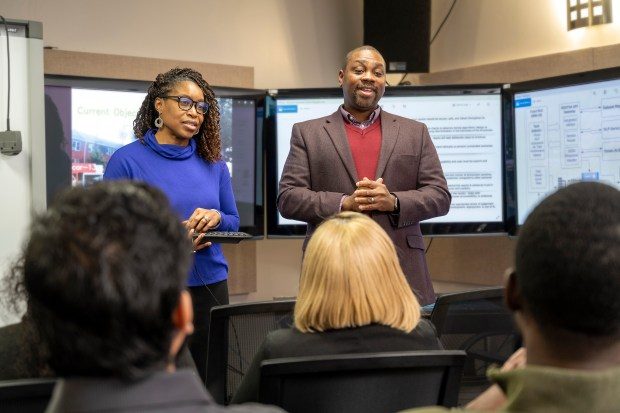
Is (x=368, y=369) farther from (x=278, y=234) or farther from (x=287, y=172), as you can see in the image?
(x=278, y=234)

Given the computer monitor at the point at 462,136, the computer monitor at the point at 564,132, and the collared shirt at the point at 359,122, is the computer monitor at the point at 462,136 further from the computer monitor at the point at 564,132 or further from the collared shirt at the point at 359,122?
the collared shirt at the point at 359,122

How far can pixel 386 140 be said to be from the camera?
10.9ft

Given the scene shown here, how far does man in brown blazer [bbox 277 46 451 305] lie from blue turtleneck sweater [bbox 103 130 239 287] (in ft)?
1.21

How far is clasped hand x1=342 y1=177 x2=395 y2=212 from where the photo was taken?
307 cm

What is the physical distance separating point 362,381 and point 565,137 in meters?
3.10

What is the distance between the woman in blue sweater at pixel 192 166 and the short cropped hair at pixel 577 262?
6.35ft

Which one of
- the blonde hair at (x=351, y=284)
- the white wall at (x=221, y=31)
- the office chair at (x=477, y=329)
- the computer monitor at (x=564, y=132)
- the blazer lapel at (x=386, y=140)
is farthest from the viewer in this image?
the white wall at (x=221, y=31)

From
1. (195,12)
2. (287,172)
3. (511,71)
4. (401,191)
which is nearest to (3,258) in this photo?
(287,172)

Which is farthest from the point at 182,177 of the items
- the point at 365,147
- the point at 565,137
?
the point at 565,137

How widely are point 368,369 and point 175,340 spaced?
2.33 feet

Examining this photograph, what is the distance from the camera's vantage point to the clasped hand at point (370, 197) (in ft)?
10.1

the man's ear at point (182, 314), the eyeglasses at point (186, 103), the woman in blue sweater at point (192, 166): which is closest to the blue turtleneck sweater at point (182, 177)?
the woman in blue sweater at point (192, 166)

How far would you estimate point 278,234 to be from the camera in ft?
15.6

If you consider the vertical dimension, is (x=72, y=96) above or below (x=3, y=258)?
above
